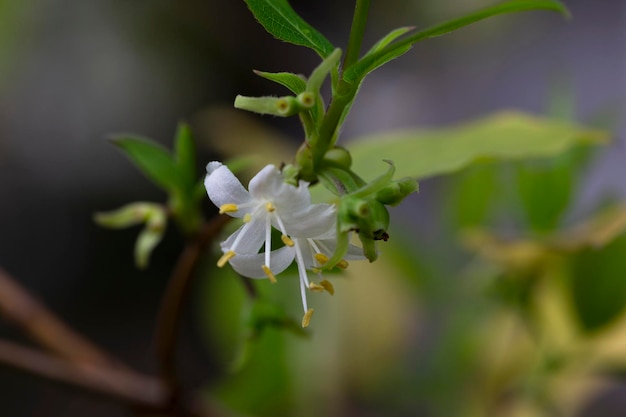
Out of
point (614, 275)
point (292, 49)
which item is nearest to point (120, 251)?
point (292, 49)

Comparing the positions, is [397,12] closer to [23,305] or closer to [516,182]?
[516,182]

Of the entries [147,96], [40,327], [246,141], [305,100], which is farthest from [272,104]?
[147,96]

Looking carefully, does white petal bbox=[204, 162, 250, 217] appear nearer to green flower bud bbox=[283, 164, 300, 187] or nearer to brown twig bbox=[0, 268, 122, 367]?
green flower bud bbox=[283, 164, 300, 187]

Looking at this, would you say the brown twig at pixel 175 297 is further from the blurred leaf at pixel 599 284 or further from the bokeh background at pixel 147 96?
the bokeh background at pixel 147 96

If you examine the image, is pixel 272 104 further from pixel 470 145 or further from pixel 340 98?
pixel 470 145

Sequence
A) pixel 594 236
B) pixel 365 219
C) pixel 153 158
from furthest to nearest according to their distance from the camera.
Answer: pixel 594 236
pixel 153 158
pixel 365 219

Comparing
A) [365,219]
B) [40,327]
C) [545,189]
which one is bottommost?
[365,219]
